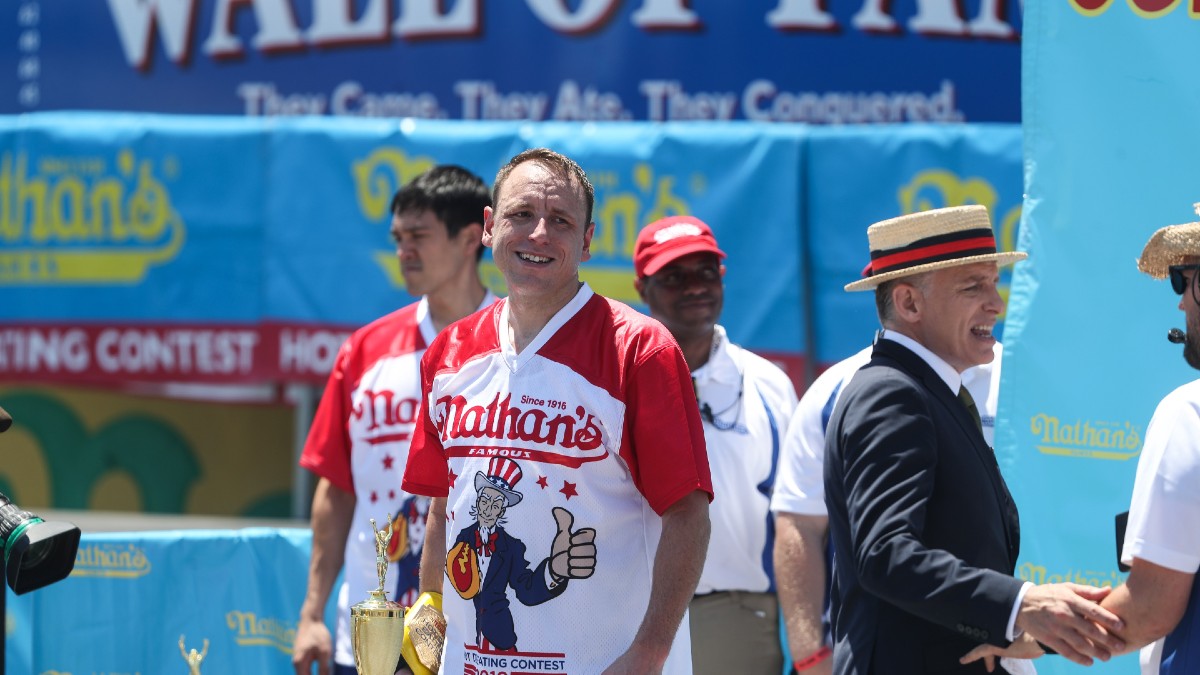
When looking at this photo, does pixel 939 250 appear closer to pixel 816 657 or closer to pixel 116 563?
pixel 816 657

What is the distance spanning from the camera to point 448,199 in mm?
4590

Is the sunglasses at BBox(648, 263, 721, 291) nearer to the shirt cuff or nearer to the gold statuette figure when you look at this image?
the gold statuette figure

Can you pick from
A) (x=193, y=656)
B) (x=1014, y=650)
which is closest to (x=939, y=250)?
(x=1014, y=650)

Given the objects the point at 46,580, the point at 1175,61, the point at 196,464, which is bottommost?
the point at 196,464

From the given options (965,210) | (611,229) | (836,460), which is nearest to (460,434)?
(836,460)

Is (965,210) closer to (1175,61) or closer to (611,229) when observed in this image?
(1175,61)

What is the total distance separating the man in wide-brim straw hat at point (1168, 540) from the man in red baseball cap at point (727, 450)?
1.58 metres

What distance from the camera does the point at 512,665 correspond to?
3027 mm

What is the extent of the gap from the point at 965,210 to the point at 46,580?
195 cm

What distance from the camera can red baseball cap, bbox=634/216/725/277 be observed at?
182 inches

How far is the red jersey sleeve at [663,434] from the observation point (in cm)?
303

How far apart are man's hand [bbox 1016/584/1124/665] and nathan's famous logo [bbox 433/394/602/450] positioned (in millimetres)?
848

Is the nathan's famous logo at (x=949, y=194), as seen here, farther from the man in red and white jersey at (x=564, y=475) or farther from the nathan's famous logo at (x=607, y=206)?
the man in red and white jersey at (x=564, y=475)

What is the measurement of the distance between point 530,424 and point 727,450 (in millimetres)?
1464
